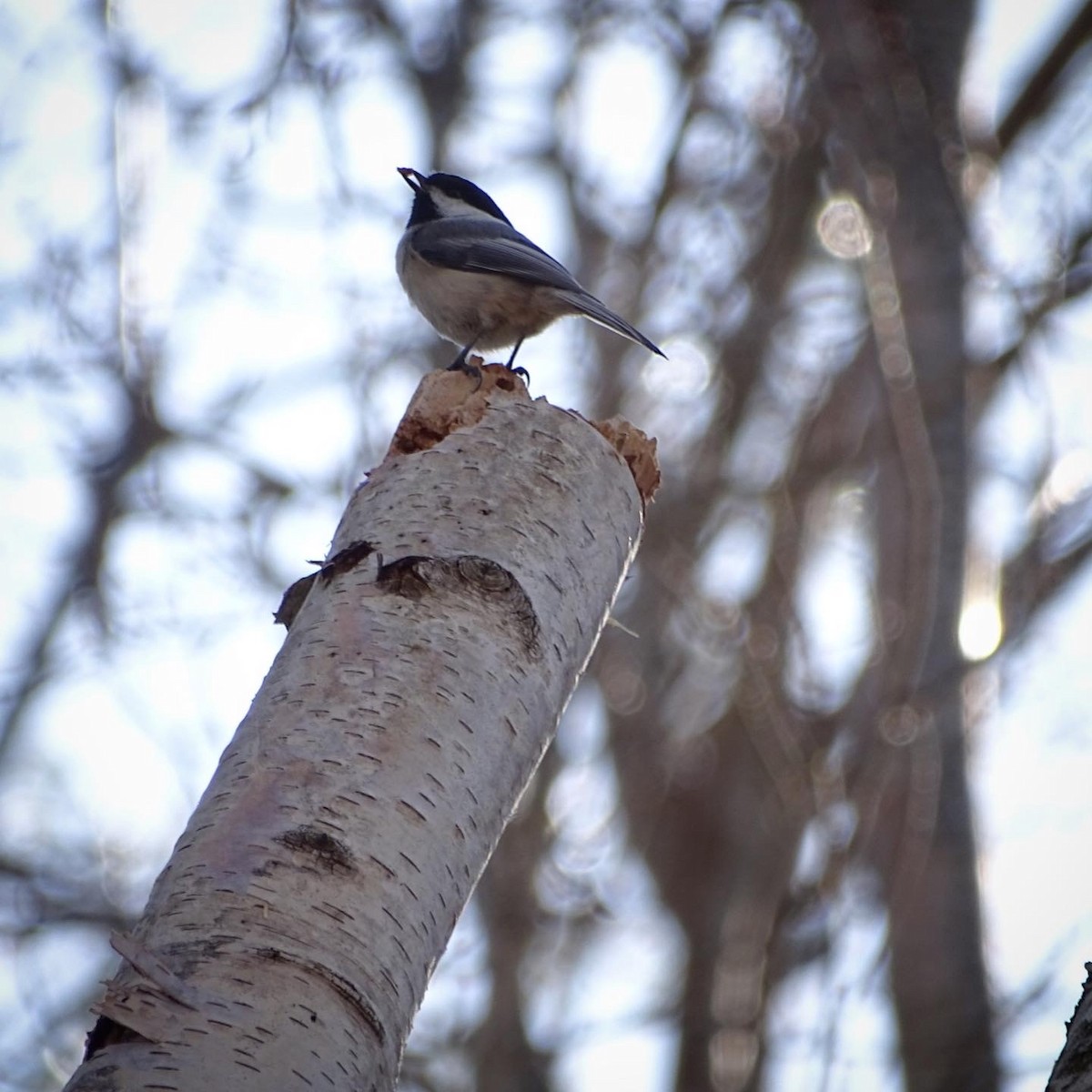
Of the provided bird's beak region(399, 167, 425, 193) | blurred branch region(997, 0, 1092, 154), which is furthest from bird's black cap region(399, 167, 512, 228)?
blurred branch region(997, 0, 1092, 154)

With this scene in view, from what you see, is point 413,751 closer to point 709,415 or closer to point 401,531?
point 401,531

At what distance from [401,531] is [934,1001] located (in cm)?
341

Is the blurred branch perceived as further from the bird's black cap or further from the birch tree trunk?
the birch tree trunk

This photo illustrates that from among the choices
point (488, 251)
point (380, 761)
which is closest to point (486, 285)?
point (488, 251)

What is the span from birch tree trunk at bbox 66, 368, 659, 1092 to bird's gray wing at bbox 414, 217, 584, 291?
197cm

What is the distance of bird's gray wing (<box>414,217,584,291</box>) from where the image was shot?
4168mm

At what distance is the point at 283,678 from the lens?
1.73 metres

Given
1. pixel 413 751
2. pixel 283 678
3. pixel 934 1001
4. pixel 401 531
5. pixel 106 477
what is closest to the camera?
pixel 413 751

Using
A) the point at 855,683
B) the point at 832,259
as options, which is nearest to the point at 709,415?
the point at 832,259

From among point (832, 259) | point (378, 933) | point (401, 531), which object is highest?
point (832, 259)

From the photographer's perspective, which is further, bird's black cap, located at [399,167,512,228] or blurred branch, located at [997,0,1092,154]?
blurred branch, located at [997,0,1092,154]

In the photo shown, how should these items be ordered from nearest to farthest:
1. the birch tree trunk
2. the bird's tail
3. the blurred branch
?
the birch tree trunk
the bird's tail
the blurred branch

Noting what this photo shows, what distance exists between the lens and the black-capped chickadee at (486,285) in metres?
4.16

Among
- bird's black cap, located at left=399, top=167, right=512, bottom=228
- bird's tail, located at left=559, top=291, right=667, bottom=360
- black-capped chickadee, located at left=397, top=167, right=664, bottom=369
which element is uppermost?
bird's black cap, located at left=399, top=167, right=512, bottom=228
